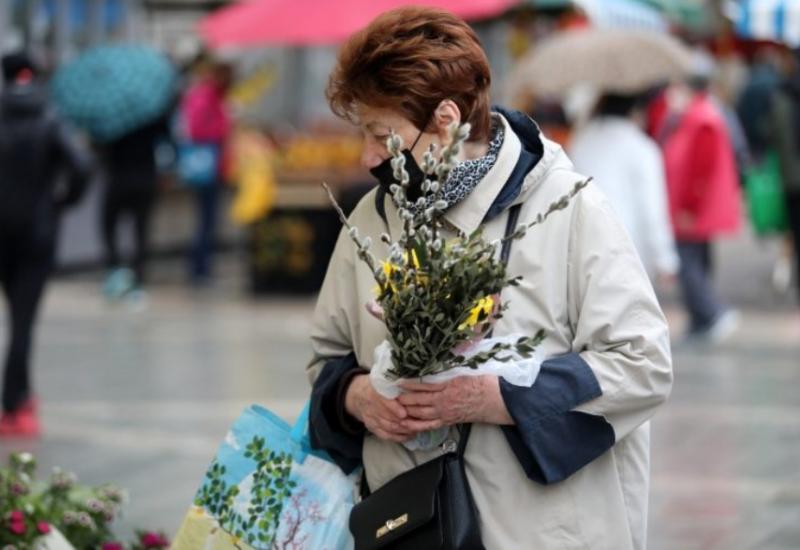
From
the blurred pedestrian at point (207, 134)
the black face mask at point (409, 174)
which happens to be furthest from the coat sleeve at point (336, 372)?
the blurred pedestrian at point (207, 134)

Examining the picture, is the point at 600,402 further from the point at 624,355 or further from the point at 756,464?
the point at 756,464

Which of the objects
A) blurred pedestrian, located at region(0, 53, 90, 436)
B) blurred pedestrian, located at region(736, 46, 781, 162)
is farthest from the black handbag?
blurred pedestrian, located at region(736, 46, 781, 162)

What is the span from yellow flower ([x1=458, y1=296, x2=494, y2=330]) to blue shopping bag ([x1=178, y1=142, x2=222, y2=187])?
13648mm

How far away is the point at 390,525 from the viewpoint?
3176 mm

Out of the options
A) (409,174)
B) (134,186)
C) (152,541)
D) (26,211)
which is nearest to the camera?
(409,174)

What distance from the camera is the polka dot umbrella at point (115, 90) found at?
583 inches

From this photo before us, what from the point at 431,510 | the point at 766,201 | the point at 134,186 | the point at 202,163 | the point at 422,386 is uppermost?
the point at 422,386

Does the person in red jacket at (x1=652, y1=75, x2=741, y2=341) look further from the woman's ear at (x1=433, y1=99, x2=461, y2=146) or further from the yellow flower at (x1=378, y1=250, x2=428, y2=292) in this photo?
the yellow flower at (x1=378, y1=250, x2=428, y2=292)

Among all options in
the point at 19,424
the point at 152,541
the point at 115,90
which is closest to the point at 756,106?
the point at 115,90

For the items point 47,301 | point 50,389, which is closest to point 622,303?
point 50,389

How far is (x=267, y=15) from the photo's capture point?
1520 centimetres

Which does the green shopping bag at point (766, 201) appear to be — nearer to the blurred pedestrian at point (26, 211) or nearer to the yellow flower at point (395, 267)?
the blurred pedestrian at point (26, 211)

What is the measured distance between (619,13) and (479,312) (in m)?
16.3

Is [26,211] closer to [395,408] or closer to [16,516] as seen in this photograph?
[16,516]
